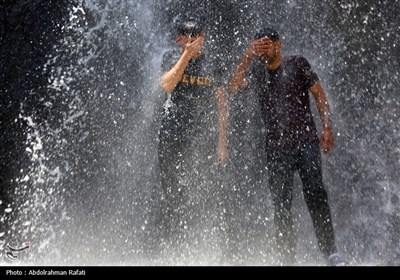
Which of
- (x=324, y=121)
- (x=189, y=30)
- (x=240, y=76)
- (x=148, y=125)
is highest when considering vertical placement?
(x=189, y=30)

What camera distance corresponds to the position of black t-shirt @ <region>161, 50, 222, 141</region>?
383cm

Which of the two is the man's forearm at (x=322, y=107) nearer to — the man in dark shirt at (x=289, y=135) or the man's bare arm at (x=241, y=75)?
the man in dark shirt at (x=289, y=135)

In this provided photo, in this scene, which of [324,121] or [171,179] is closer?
[324,121]

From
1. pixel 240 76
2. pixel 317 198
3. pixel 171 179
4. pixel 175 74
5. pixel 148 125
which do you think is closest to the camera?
pixel 317 198

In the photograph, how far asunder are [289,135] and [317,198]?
21.7 inches

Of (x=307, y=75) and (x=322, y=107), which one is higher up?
(x=307, y=75)

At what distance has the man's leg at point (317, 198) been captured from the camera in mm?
3408

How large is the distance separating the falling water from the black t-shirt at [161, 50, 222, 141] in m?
1.82

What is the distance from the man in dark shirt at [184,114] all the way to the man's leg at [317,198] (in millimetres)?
815

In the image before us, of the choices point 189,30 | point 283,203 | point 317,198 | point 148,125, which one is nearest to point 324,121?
point 317,198

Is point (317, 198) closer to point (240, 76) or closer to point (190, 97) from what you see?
point (240, 76)

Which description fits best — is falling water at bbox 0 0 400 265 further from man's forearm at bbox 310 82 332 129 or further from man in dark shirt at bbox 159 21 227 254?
man's forearm at bbox 310 82 332 129

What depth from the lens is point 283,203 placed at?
3.62 meters

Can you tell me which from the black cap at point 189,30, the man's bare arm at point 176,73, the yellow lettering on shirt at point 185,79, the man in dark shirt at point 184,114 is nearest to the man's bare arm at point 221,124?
the man in dark shirt at point 184,114
